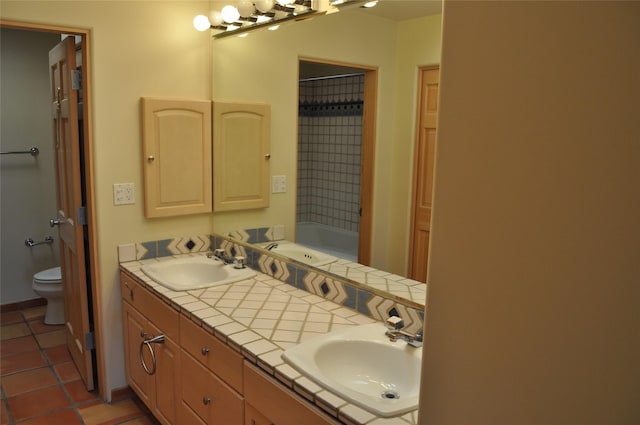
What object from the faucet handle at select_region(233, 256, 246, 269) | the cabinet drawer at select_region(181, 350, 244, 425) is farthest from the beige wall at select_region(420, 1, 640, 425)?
the faucet handle at select_region(233, 256, 246, 269)

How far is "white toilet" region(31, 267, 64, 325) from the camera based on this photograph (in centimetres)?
364

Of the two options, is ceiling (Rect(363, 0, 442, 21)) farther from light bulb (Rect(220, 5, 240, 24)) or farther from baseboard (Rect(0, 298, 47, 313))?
baseboard (Rect(0, 298, 47, 313))

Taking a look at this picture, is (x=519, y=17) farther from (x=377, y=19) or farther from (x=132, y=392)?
(x=132, y=392)

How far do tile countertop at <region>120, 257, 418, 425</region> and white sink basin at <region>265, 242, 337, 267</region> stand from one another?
0.13 meters

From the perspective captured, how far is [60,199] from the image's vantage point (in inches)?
120

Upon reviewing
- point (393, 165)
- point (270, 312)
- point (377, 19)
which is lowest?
point (270, 312)

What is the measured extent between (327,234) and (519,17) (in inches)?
60.6

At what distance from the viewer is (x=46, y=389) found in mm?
2873

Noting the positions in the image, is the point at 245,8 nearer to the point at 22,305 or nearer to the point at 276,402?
the point at 276,402

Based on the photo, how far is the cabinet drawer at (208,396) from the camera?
1.74m

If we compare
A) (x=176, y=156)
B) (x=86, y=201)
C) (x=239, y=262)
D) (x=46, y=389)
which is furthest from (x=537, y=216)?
(x=46, y=389)

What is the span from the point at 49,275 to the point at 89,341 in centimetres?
125

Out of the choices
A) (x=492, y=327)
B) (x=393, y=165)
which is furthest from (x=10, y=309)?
(x=492, y=327)

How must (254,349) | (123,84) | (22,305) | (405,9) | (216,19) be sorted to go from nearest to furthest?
1. (254,349)
2. (405,9)
3. (123,84)
4. (216,19)
5. (22,305)
